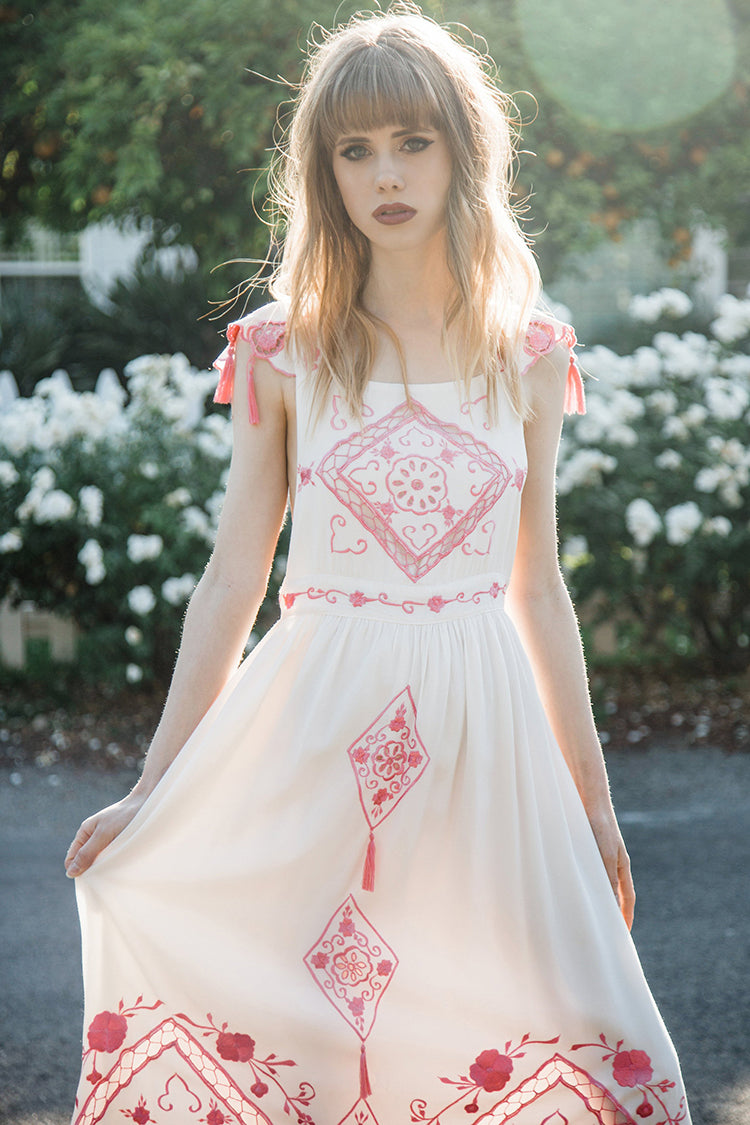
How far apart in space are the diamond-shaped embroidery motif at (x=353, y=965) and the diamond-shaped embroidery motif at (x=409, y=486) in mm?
525

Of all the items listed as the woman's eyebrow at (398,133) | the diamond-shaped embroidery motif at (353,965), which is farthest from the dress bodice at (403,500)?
the diamond-shaped embroidery motif at (353,965)

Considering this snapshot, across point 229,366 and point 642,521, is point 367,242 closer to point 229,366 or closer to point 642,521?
point 229,366

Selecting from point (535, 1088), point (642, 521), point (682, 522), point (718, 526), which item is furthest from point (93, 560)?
point (535, 1088)

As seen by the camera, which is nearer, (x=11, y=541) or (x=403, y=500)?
(x=403, y=500)

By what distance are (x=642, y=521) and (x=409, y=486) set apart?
3.68m

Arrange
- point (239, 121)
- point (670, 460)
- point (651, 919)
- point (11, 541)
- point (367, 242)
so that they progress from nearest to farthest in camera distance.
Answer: point (367, 242)
point (651, 919)
point (11, 541)
point (670, 460)
point (239, 121)

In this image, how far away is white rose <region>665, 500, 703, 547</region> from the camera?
5543 millimetres

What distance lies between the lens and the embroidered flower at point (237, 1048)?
5.98 feet

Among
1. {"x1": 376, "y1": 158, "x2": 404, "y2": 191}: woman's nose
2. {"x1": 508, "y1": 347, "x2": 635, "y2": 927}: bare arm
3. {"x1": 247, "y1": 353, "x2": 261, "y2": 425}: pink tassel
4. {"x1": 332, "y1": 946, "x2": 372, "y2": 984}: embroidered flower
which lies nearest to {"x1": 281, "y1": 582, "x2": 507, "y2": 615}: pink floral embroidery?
{"x1": 508, "y1": 347, "x2": 635, "y2": 927}: bare arm

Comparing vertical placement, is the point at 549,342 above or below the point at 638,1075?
above

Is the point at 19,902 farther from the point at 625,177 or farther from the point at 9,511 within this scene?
the point at 625,177

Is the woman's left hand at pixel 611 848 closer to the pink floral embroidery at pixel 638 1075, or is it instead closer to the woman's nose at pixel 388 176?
the pink floral embroidery at pixel 638 1075

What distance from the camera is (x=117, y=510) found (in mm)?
5566

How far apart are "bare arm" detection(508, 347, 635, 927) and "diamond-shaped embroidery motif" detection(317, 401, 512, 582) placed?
6.5 inches
